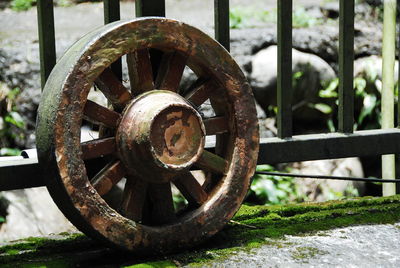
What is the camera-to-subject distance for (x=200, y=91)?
2.24 metres

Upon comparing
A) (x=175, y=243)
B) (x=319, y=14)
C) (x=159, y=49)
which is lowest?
(x=175, y=243)

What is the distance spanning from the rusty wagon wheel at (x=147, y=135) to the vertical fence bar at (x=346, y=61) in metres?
0.62

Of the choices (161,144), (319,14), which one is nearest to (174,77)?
(161,144)

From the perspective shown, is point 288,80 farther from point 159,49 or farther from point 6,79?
point 6,79

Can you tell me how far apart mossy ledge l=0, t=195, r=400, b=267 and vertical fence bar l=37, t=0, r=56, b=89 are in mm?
605

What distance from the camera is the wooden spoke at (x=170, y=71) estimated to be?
7.11 feet

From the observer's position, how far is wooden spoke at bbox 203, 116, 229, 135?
7.34 feet

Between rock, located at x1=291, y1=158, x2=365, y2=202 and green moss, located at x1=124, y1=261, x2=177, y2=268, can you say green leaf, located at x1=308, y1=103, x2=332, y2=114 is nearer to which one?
rock, located at x1=291, y1=158, x2=365, y2=202

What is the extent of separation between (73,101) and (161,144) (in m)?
0.31

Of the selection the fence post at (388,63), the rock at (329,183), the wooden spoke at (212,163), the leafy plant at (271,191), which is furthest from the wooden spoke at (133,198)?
the rock at (329,183)

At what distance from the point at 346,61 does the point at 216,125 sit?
2.60ft

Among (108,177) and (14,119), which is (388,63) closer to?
(108,177)

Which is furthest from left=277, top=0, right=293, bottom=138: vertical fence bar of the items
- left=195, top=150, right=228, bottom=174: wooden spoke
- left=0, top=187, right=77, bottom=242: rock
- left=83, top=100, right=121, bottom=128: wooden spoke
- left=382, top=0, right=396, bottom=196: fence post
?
left=0, top=187, right=77, bottom=242: rock

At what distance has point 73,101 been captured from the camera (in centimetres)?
192
